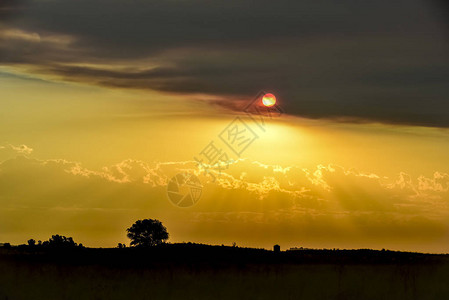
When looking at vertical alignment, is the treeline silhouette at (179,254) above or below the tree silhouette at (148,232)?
below

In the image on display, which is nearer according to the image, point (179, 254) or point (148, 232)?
point (179, 254)

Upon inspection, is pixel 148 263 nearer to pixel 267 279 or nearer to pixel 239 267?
pixel 239 267

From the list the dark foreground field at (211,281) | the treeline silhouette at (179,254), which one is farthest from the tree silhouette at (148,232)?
the dark foreground field at (211,281)

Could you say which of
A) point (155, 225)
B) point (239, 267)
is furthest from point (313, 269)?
point (155, 225)

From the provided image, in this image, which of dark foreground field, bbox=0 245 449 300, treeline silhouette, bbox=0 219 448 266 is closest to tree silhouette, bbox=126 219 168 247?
treeline silhouette, bbox=0 219 448 266

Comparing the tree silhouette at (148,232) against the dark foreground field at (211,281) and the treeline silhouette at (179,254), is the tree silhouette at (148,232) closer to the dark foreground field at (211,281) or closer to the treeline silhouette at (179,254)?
the treeline silhouette at (179,254)

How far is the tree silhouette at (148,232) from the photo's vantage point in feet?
248

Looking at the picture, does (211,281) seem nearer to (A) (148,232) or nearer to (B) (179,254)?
(B) (179,254)

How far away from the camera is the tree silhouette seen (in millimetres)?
75625

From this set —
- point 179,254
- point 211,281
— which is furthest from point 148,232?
point 211,281

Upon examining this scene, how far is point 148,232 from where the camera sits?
3004 inches

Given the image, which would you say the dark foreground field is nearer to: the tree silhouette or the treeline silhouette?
the treeline silhouette

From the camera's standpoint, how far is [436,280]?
27.6 metres

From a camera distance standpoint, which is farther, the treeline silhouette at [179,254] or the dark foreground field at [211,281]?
the treeline silhouette at [179,254]
